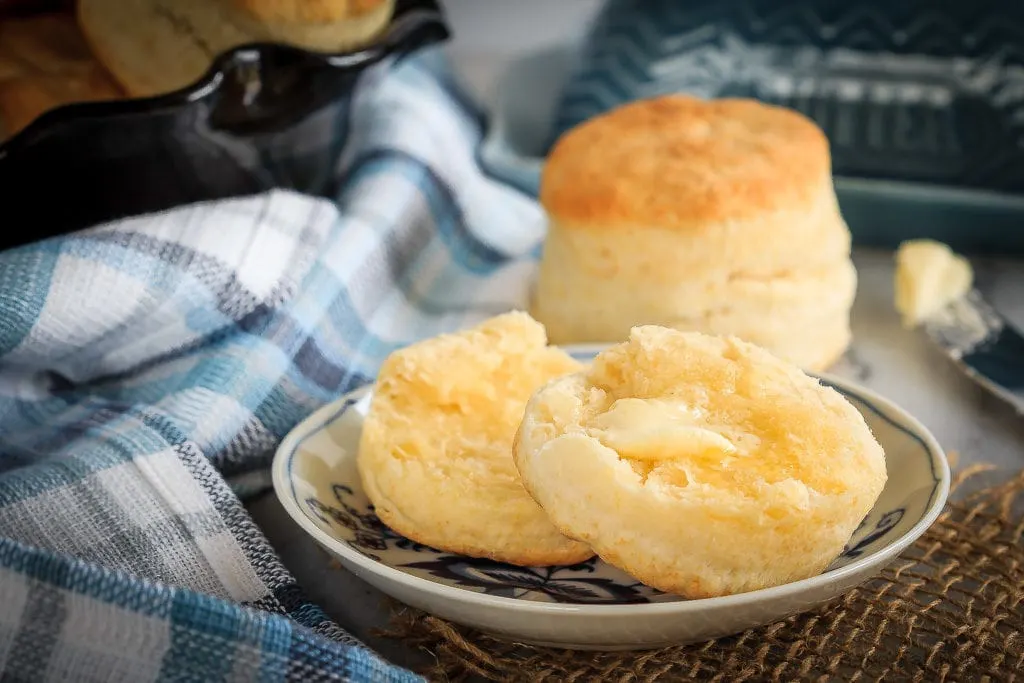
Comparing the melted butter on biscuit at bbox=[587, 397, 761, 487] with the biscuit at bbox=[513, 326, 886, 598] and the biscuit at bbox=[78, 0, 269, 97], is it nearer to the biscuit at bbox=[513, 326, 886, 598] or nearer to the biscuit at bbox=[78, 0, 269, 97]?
the biscuit at bbox=[513, 326, 886, 598]

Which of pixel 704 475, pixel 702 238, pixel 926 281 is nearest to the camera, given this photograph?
pixel 704 475

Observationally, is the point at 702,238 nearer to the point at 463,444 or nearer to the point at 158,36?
the point at 463,444

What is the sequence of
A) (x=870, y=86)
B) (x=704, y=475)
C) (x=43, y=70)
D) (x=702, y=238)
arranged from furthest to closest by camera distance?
(x=870, y=86)
(x=702, y=238)
(x=43, y=70)
(x=704, y=475)

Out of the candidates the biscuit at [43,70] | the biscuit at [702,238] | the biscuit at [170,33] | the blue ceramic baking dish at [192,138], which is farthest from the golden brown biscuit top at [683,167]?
the biscuit at [43,70]

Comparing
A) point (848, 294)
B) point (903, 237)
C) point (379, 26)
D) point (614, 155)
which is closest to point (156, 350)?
point (379, 26)

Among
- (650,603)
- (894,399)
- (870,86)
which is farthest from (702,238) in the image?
(870,86)

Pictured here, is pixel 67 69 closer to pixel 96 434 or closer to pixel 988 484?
pixel 96 434
